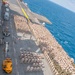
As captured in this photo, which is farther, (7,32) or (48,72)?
(7,32)

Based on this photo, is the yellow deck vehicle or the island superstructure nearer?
the yellow deck vehicle

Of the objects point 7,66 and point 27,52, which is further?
point 27,52

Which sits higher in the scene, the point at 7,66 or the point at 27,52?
the point at 7,66

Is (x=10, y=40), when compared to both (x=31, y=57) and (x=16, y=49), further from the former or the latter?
(x=31, y=57)

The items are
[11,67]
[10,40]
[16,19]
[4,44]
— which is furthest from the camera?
[16,19]

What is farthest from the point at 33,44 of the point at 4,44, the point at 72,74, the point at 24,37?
the point at 72,74

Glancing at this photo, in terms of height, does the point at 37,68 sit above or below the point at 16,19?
above

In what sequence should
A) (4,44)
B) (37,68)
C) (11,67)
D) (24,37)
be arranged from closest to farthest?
(11,67), (37,68), (4,44), (24,37)

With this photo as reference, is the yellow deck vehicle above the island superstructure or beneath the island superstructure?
above

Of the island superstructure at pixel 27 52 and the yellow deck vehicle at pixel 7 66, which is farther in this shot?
the island superstructure at pixel 27 52

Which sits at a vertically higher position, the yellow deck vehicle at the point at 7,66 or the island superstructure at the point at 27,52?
the yellow deck vehicle at the point at 7,66
